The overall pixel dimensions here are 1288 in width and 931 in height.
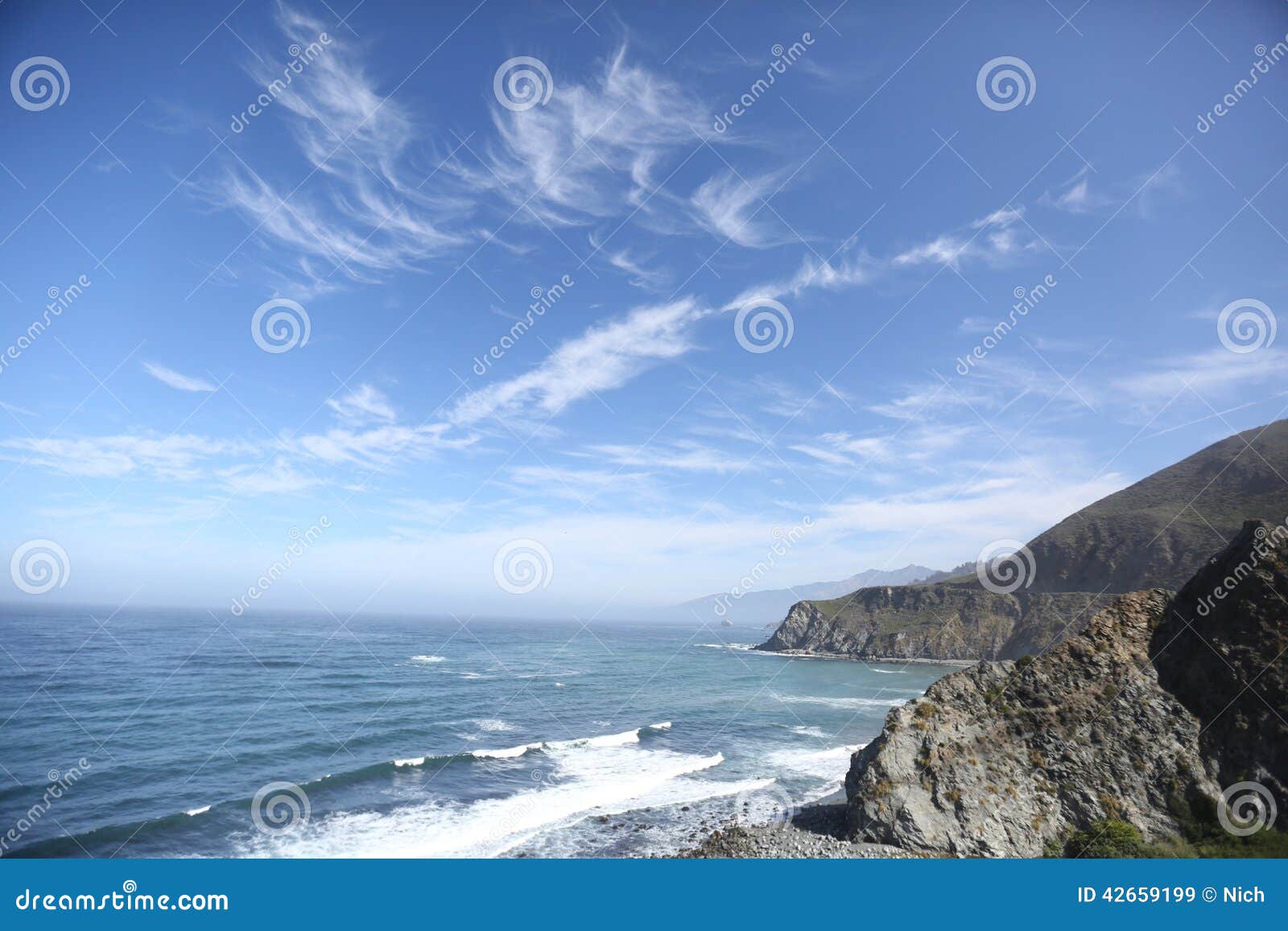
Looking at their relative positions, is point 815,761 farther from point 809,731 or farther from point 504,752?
point 504,752

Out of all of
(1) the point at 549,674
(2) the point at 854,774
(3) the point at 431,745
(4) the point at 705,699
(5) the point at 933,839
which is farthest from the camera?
(1) the point at 549,674

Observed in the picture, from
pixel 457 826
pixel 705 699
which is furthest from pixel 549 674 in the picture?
pixel 457 826

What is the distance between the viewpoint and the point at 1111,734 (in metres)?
16.6

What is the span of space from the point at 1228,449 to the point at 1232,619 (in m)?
109

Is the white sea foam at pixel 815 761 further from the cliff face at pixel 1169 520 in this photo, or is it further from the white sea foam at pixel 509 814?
the cliff face at pixel 1169 520

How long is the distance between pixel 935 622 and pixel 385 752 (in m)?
94.9

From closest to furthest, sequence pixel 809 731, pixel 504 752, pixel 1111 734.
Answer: pixel 1111 734
pixel 504 752
pixel 809 731

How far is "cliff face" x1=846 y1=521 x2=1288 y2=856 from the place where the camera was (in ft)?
50.2

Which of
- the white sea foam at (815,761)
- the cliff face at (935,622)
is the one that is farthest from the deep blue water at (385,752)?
the cliff face at (935,622)

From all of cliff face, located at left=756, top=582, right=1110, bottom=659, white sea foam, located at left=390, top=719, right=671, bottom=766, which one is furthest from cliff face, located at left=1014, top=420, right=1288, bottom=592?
white sea foam, located at left=390, top=719, right=671, bottom=766

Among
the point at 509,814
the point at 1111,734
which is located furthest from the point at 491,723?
the point at 1111,734

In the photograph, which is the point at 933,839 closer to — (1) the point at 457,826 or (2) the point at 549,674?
(1) the point at 457,826

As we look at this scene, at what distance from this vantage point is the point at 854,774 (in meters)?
18.8

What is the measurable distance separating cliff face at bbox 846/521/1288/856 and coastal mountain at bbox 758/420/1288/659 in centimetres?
5584
